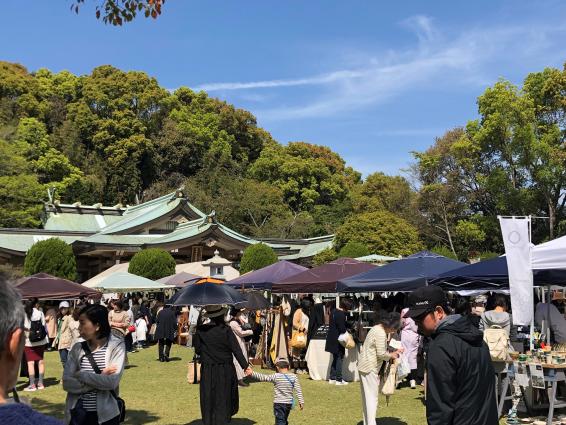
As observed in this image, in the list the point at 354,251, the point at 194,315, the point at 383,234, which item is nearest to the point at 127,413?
the point at 194,315

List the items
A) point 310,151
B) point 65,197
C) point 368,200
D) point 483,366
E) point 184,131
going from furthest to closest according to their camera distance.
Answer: point 310,151
point 184,131
point 65,197
point 368,200
point 483,366

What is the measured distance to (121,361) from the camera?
4809mm

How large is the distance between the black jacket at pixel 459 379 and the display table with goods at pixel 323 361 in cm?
947

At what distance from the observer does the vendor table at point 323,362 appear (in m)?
12.9

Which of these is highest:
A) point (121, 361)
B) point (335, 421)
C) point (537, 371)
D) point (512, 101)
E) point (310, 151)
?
point (310, 151)

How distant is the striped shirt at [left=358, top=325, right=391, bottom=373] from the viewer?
746 cm

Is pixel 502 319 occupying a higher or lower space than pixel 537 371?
higher

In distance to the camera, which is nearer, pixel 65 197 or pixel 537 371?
pixel 537 371

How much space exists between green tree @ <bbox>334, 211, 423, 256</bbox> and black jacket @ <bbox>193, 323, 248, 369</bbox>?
907 inches

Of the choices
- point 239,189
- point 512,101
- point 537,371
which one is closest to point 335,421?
point 537,371

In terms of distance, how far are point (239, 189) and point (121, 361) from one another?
133 ft

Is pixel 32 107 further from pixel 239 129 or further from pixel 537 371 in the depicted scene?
pixel 537 371

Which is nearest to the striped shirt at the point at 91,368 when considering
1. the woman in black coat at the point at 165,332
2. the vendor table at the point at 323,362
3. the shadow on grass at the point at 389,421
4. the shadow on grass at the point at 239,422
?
the shadow on grass at the point at 239,422

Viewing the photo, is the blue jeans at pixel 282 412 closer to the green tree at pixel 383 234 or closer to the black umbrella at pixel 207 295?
the black umbrella at pixel 207 295
